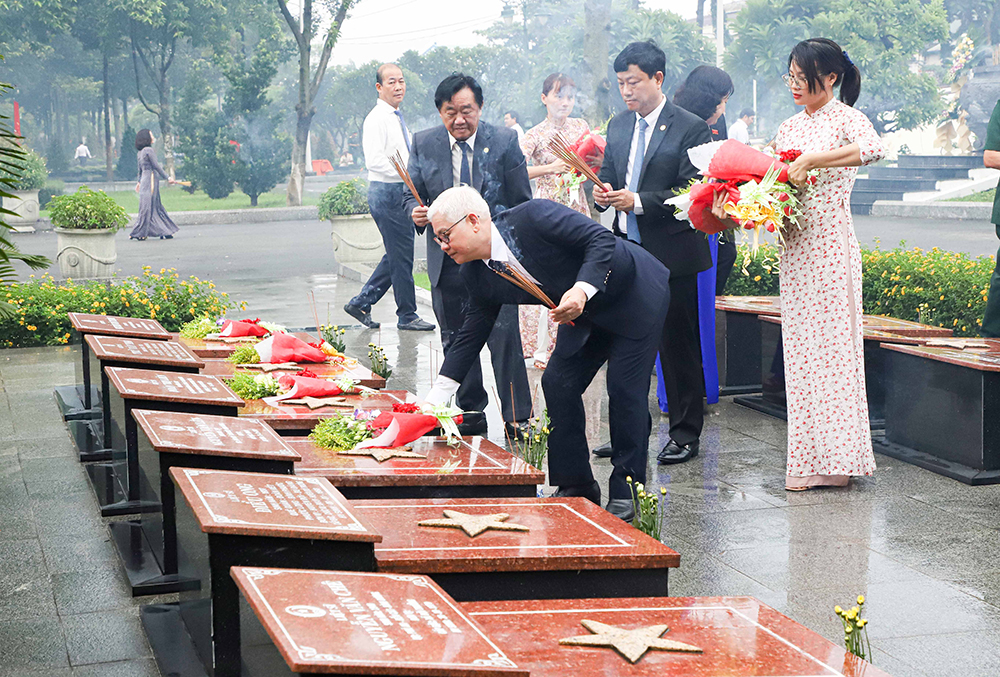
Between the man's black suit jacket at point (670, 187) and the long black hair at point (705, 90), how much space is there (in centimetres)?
127

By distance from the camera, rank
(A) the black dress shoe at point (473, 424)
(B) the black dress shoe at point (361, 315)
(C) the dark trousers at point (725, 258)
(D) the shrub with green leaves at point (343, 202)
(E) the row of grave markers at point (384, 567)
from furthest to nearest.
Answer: (D) the shrub with green leaves at point (343, 202) < (B) the black dress shoe at point (361, 315) < (C) the dark trousers at point (725, 258) < (A) the black dress shoe at point (473, 424) < (E) the row of grave markers at point (384, 567)

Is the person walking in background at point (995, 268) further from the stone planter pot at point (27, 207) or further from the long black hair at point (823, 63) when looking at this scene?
Answer: the stone planter pot at point (27, 207)

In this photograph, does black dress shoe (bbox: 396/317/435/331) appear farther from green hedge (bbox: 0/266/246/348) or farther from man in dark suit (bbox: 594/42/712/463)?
man in dark suit (bbox: 594/42/712/463)

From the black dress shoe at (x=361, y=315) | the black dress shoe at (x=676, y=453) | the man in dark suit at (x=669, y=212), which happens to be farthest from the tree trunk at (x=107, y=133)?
the black dress shoe at (x=676, y=453)

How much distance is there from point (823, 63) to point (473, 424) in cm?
261

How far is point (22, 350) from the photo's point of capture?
31.1 ft

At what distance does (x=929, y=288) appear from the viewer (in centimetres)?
783

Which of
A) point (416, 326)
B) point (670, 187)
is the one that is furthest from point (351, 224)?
point (670, 187)

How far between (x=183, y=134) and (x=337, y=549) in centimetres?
3203

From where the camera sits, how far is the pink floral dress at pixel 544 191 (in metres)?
8.34

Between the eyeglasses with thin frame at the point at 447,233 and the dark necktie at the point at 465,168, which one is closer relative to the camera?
the eyeglasses with thin frame at the point at 447,233

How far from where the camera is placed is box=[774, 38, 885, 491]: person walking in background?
16.7ft

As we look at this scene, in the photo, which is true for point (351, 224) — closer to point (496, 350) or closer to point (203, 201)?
point (496, 350)

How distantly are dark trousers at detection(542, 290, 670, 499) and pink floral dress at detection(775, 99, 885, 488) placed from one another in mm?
979
